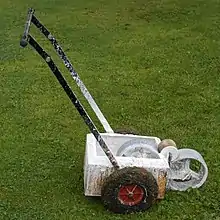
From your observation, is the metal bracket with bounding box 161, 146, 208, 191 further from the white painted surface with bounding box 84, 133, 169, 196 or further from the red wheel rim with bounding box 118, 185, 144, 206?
the red wheel rim with bounding box 118, 185, 144, 206

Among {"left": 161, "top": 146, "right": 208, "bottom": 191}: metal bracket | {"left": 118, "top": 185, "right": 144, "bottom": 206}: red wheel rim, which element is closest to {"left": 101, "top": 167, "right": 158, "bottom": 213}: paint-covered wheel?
{"left": 118, "top": 185, "right": 144, "bottom": 206}: red wheel rim

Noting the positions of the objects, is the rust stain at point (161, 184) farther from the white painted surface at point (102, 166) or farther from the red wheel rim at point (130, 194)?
the red wheel rim at point (130, 194)

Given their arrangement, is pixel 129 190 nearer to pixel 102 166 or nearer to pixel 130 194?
pixel 130 194

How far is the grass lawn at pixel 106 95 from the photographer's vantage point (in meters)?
3.73

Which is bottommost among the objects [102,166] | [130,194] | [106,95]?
[130,194]

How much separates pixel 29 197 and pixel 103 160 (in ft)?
1.76

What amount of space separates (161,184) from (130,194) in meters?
0.21

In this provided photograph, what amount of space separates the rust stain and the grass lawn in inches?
3.3

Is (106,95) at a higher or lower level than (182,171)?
higher

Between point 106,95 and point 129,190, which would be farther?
point 106,95

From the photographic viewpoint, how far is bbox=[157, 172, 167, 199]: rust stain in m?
3.54

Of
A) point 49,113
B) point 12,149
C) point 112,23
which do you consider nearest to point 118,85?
point 49,113

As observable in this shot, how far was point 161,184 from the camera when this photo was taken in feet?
11.7

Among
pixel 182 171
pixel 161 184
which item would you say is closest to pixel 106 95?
pixel 182 171
